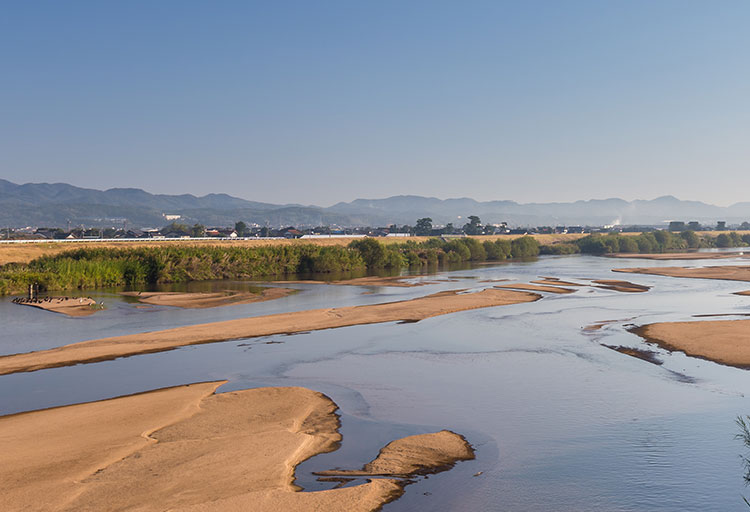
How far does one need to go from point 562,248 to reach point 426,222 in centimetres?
7488

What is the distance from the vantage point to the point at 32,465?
38.7 feet

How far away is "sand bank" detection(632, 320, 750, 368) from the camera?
22.6 m

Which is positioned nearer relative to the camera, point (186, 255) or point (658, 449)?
point (658, 449)

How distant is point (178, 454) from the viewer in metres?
12.5

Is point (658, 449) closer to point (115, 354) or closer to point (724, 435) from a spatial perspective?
point (724, 435)

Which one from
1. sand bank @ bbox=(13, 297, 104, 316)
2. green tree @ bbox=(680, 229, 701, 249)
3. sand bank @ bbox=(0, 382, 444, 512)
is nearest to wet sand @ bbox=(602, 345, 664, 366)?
sand bank @ bbox=(0, 382, 444, 512)

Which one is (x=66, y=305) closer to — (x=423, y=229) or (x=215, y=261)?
(x=215, y=261)

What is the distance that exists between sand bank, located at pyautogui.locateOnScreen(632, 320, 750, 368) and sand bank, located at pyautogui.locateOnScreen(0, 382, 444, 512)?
13.9 m

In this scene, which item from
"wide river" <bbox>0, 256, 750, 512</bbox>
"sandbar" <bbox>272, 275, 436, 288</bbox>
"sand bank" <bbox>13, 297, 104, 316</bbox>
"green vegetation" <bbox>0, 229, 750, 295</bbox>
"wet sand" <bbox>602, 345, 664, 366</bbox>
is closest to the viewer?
"wide river" <bbox>0, 256, 750, 512</bbox>

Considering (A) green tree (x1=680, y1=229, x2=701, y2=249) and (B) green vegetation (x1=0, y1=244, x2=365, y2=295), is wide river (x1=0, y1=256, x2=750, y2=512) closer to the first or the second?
(B) green vegetation (x1=0, y1=244, x2=365, y2=295)

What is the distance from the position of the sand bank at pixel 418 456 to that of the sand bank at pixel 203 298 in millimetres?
26274

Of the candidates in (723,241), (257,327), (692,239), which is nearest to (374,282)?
(257,327)

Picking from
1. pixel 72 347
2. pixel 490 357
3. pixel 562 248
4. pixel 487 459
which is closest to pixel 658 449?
pixel 487 459

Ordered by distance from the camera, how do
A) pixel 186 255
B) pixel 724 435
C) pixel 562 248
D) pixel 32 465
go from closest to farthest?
pixel 32 465
pixel 724 435
pixel 186 255
pixel 562 248
